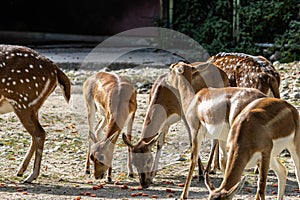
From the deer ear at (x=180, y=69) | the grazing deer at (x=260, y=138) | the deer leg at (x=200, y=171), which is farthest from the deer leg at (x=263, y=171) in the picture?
the deer ear at (x=180, y=69)

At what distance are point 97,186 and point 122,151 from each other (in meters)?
1.57

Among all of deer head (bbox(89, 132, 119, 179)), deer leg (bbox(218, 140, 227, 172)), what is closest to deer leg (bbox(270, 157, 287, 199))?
deer leg (bbox(218, 140, 227, 172))

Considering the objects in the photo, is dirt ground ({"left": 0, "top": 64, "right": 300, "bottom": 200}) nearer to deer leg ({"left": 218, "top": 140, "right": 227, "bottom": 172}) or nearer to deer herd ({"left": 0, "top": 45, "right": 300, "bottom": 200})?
deer herd ({"left": 0, "top": 45, "right": 300, "bottom": 200})

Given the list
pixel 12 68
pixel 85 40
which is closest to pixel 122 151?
pixel 12 68

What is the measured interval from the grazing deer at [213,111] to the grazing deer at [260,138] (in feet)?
1.33

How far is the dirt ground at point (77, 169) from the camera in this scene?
23.4 ft

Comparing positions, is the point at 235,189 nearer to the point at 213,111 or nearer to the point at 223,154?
the point at 213,111

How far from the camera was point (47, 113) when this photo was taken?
431 inches

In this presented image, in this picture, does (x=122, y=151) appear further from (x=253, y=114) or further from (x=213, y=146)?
(x=253, y=114)

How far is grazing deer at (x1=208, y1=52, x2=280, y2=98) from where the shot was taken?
26.3ft

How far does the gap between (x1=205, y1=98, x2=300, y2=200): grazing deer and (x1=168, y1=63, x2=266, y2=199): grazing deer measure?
404 millimetres

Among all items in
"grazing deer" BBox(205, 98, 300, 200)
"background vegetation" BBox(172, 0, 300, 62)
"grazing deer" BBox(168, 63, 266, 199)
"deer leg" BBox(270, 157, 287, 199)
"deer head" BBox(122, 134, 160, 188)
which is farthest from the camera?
"background vegetation" BBox(172, 0, 300, 62)

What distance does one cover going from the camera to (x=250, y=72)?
8.19 metres

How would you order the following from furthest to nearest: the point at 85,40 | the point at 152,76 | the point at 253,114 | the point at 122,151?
the point at 85,40
the point at 152,76
the point at 122,151
the point at 253,114
